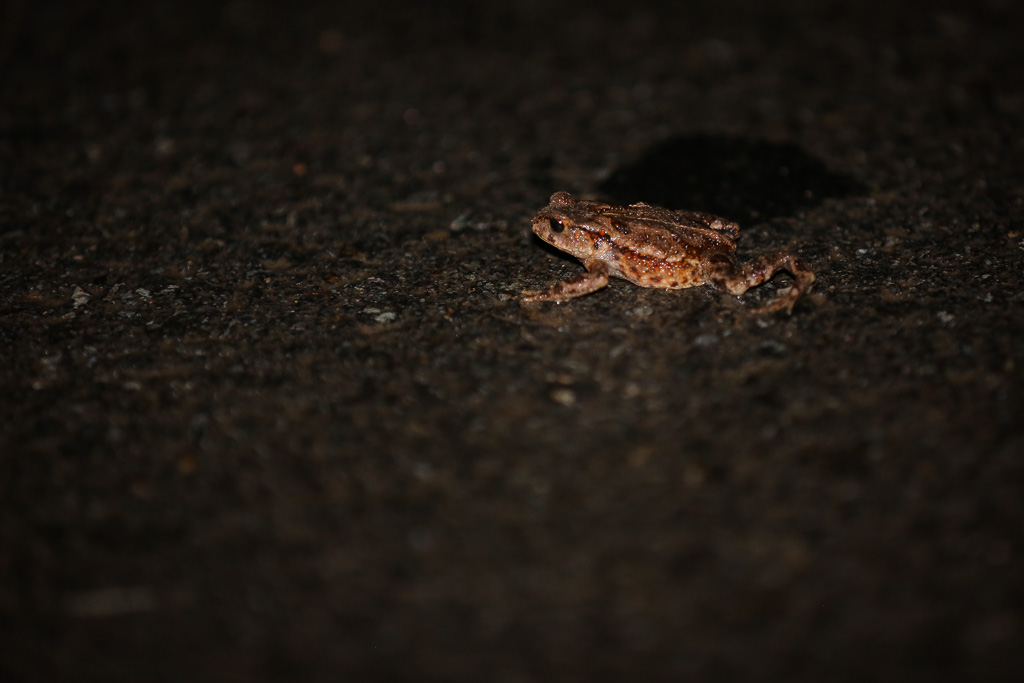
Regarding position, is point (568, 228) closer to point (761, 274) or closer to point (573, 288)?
point (573, 288)

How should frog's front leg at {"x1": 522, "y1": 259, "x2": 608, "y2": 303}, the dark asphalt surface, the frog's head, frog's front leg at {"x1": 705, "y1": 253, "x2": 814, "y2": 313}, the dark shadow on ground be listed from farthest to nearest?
the dark shadow on ground, the frog's head, frog's front leg at {"x1": 522, "y1": 259, "x2": 608, "y2": 303}, frog's front leg at {"x1": 705, "y1": 253, "x2": 814, "y2": 313}, the dark asphalt surface

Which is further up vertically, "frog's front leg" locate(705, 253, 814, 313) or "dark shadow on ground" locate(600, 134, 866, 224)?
"dark shadow on ground" locate(600, 134, 866, 224)

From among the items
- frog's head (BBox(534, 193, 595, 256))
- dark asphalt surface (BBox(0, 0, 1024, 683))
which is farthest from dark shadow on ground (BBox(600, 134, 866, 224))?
frog's head (BBox(534, 193, 595, 256))

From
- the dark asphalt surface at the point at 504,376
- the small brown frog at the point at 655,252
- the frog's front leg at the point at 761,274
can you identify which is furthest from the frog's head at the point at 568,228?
the frog's front leg at the point at 761,274

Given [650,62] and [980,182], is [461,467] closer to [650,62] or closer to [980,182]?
[980,182]

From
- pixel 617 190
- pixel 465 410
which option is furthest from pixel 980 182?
pixel 465 410

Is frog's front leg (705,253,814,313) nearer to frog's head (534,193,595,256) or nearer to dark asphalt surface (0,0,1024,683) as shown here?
dark asphalt surface (0,0,1024,683)

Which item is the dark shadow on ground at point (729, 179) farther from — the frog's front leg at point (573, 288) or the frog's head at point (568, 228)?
the frog's front leg at point (573, 288)
